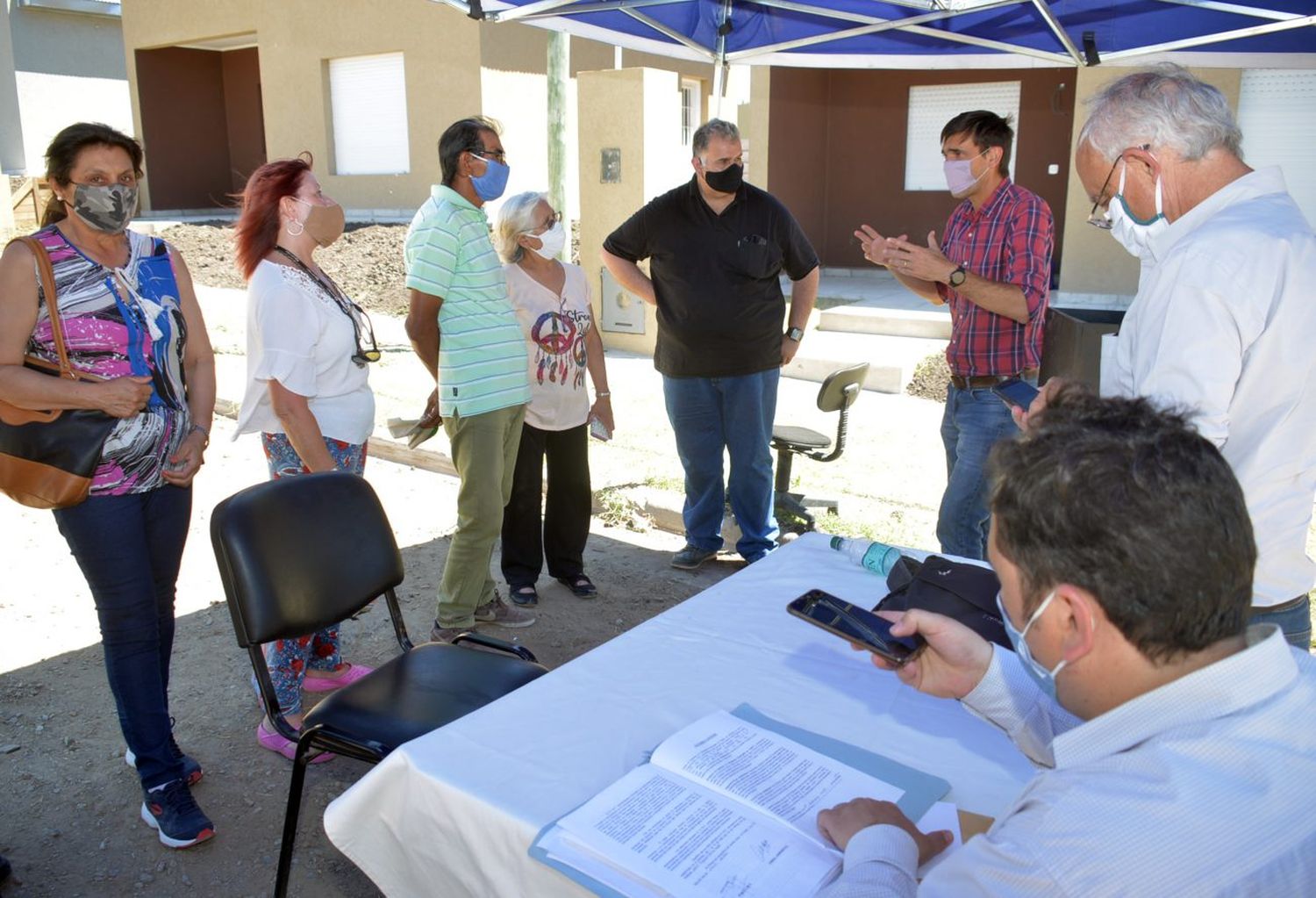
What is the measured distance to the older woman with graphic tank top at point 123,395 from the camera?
2.65 metres

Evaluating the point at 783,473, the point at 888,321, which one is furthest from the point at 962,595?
the point at 888,321

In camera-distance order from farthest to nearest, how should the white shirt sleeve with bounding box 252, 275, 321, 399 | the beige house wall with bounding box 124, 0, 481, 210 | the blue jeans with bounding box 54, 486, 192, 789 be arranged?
the beige house wall with bounding box 124, 0, 481, 210 < the white shirt sleeve with bounding box 252, 275, 321, 399 < the blue jeans with bounding box 54, 486, 192, 789

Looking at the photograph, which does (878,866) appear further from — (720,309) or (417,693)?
(720,309)

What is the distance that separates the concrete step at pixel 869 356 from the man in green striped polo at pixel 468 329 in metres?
4.62

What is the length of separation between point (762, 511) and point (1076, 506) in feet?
12.2

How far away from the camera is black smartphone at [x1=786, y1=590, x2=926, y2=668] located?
1644 millimetres

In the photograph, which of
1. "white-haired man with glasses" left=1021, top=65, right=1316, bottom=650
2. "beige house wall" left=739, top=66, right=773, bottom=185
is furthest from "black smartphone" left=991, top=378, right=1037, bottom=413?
"beige house wall" left=739, top=66, right=773, bottom=185

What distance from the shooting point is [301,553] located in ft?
8.77

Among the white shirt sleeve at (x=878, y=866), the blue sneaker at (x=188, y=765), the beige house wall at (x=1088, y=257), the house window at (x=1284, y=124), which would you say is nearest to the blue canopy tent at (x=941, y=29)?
the blue sneaker at (x=188, y=765)

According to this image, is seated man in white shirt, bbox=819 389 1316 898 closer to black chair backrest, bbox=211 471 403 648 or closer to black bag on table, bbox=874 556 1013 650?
black bag on table, bbox=874 556 1013 650

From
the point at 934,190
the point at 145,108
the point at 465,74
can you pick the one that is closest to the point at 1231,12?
the point at 934,190

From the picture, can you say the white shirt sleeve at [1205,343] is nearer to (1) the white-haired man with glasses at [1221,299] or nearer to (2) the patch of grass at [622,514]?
(1) the white-haired man with glasses at [1221,299]

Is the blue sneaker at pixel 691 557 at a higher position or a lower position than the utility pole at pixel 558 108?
lower

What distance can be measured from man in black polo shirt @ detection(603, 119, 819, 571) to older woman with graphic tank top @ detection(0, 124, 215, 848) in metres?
2.25
